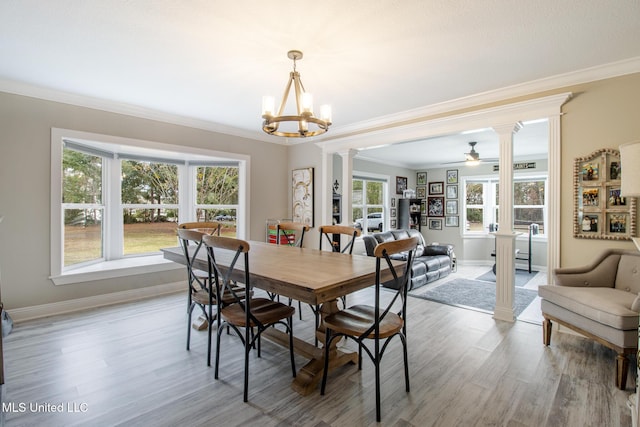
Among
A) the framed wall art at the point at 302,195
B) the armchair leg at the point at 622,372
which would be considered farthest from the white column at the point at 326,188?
the armchair leg at the point at 622,372

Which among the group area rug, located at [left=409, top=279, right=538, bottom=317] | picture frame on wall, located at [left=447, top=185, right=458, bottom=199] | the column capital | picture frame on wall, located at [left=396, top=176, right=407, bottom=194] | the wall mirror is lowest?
area rug, located at [left=409, top=279, right=538, bottom=317]

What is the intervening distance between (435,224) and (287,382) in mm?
6507

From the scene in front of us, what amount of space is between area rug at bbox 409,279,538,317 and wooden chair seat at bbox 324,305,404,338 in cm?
228

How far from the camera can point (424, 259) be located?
5.53 meters

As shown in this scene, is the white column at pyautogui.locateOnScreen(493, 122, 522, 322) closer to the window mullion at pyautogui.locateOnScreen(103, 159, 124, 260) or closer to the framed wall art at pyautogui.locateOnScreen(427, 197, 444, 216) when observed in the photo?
the framed wall art at pyautogui.locateOnScreen(427, 197, 444, 216)

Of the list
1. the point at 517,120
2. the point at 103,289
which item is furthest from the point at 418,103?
the point at 103,289

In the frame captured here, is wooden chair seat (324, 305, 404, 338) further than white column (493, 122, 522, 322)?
No

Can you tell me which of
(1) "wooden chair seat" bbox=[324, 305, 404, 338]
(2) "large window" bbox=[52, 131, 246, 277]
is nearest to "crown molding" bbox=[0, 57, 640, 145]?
(2) "large window" bbox=[52, 131, 246, 277]

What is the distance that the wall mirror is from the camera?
2.75 m

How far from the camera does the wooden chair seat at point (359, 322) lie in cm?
191

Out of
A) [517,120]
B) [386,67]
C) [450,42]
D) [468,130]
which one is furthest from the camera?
[468,130]

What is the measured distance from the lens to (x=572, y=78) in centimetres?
292

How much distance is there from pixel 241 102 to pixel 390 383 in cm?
319

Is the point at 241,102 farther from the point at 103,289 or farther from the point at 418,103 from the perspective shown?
the point at 103,289
